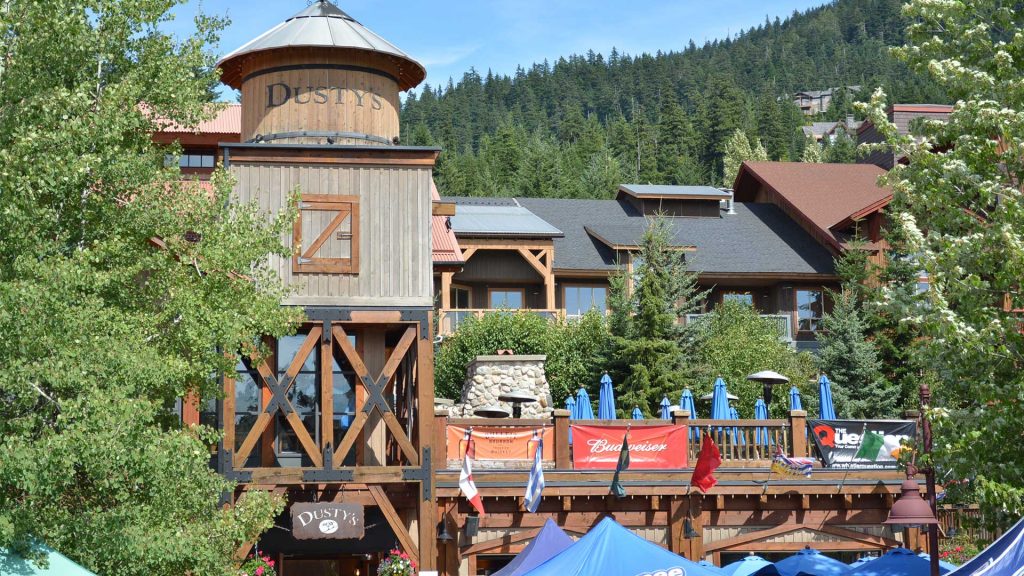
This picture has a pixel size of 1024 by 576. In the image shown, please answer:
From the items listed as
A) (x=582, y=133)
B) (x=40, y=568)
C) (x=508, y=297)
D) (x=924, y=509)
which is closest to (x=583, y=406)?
(x=924, y=509)

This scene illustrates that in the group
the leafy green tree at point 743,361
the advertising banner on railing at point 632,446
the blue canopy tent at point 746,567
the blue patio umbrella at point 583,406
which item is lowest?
the blue canopy tent at point 746,567

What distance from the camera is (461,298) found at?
141ft

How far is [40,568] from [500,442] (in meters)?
10.6

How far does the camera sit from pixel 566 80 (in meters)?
197

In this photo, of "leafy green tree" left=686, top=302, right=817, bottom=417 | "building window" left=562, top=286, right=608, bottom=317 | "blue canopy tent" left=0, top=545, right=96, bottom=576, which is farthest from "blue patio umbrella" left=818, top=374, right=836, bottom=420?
"building window" left=562, top=286, right=608, bottom=317

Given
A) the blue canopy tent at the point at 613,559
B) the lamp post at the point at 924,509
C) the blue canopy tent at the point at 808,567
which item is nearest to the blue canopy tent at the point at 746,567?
the blue canopy tent at the point at 808,567

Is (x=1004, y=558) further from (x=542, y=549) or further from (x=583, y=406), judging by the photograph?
(x=583, y=406)

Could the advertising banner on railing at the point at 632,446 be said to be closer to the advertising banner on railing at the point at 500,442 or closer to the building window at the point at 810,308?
the advertising banner on railing at the point at 500,442

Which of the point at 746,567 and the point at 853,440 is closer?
the point at 746,567

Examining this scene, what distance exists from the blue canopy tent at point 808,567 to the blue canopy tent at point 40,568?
1014 centimetres

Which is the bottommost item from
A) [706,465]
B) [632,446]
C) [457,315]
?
[706,465]

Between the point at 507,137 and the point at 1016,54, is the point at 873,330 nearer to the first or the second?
the point at 1016,54

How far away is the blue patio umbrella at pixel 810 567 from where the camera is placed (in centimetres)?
1869

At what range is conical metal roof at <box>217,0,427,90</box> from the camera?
21.7 meters
